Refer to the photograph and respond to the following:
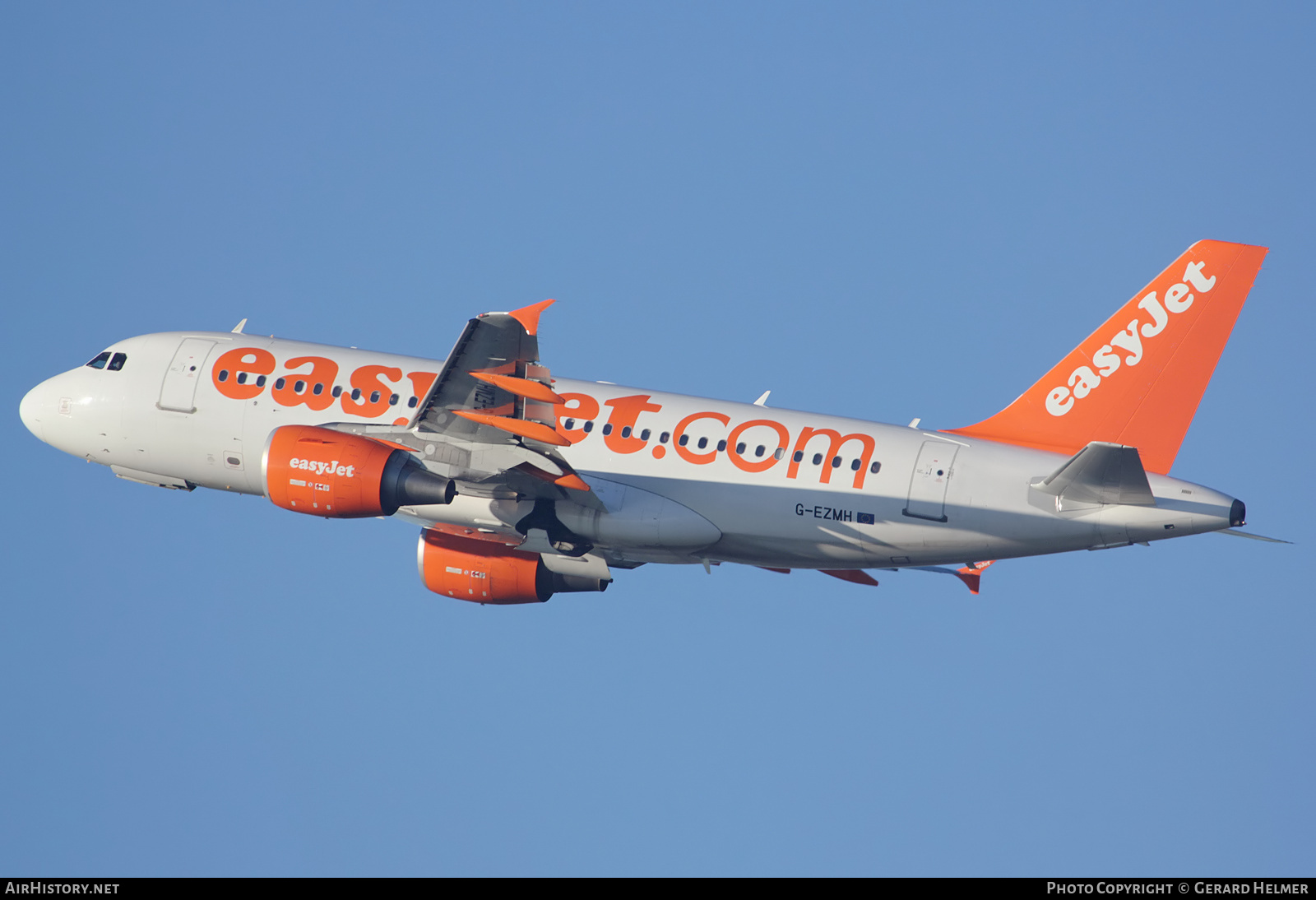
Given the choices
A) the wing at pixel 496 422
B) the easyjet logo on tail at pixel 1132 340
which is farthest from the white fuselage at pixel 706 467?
the easyjet logo on tail at pixel 1132 340

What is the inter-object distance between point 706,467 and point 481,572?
6.48 m

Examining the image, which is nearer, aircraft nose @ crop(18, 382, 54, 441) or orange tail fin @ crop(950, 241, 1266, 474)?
orange tail fin @ crop(950, 241, 1266, 474)

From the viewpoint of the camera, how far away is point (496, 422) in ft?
93.5

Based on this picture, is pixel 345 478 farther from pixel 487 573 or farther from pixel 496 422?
pixel 487 573

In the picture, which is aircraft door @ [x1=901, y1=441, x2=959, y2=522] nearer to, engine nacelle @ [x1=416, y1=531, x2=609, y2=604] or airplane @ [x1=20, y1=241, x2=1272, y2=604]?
airplane @ [x1=20, y1=241, x2=1272, y2=604]

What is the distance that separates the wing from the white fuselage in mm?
829

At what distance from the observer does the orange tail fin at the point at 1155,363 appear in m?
29.4

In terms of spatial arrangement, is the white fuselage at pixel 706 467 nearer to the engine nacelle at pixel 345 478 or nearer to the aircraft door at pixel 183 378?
the aircraft door at pixel 183 378

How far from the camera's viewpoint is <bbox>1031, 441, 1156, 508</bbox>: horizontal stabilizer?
27094 mm

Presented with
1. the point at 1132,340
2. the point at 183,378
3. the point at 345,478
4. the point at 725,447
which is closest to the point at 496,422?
the point at 345,478

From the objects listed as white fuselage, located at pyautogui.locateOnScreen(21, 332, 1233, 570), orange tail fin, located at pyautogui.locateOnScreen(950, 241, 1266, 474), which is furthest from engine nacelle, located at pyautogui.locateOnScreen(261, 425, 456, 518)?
orange tail fin, located at pyautogui.locateOnScreen(950, 241, 1266, 474)

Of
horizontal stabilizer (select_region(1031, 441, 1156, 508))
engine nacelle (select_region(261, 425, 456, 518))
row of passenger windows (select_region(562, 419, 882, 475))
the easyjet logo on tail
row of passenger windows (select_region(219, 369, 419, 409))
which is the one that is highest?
the easyjet logo on tail

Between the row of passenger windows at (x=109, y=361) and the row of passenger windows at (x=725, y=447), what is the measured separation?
38.3ft
